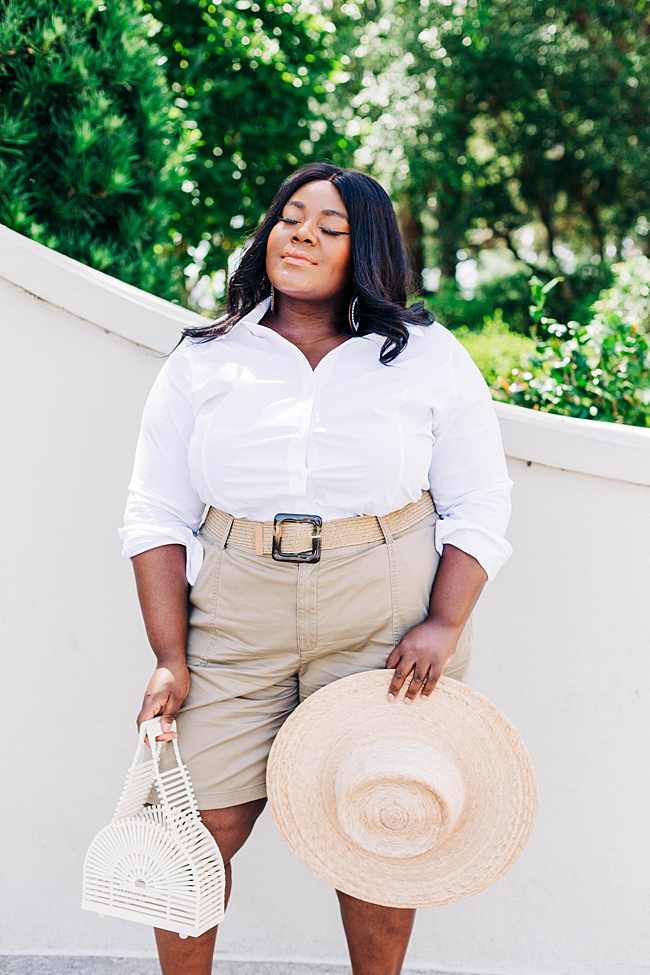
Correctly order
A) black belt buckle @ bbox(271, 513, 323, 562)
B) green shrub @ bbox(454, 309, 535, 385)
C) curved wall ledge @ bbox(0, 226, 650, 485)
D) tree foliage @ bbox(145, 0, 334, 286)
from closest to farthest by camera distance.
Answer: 1. black belt buckle @ bbox(271, 513, 323, 562)
2. curved wall ledge @ bbox(0, 226, 650, 485)
3. green shrub @ bbox(454, 309, 535, 385)
4. tree foliage @ bbox(145, 0, 334, 286)

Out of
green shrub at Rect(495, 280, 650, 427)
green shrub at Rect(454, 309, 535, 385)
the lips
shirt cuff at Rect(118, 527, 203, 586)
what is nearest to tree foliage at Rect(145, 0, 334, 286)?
green shrub at Rect(454, 309, 535, 385)

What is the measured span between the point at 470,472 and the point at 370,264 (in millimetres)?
526

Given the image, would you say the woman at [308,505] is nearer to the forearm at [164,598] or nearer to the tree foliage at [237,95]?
the forearm at [164,598]

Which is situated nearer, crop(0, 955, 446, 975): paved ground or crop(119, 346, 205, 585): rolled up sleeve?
crop(119, 346, 205, 585): rolled up sleeve

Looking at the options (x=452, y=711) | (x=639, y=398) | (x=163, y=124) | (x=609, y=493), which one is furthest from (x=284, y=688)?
(x=163, y=124)

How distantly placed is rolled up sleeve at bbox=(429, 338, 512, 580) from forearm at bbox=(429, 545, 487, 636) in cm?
2

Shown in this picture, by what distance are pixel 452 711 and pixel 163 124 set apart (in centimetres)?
262

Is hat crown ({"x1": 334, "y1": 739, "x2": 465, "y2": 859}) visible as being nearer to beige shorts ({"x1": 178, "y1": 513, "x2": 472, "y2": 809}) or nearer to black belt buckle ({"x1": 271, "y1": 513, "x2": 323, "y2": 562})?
beige shorts ({"x1": 178, "y1": 513, "x2": 472, "y2": 809})

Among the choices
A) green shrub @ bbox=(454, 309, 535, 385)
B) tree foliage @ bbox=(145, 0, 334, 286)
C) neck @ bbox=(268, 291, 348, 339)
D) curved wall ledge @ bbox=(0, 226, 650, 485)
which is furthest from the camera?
tree foliage @ bbox=(145, 0, 334, 286)

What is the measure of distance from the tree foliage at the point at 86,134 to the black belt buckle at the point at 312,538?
5.95ft

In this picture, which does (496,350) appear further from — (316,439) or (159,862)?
(159,862)

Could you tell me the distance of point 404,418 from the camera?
2113mm

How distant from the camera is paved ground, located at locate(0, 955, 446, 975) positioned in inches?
110

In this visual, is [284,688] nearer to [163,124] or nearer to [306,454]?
[306,454]
